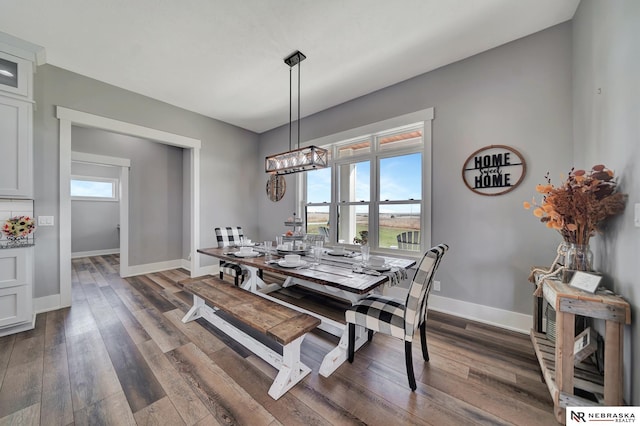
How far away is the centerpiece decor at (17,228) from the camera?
92.1 inches

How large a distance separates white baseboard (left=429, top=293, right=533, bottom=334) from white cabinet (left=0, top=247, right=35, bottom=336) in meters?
4.43

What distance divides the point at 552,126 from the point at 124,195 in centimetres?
632

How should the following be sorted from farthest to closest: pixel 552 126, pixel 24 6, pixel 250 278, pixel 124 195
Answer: pixel 124 195 → pixel 250 278 → pixel 552 126 → pixel 24 6

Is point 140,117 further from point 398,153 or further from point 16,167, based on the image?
point 398,153

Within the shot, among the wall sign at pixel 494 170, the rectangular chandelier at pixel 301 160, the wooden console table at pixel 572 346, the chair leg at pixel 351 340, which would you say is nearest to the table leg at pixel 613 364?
the wooden console table at pixel 572 346

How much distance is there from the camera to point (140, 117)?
357cm

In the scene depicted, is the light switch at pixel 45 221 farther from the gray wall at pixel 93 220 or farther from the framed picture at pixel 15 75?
the gray wall at pixel 93 220

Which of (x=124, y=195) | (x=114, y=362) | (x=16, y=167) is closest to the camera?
(x=114, y=362)

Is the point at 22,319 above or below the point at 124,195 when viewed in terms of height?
below

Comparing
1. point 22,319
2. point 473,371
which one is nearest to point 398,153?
point 473,371

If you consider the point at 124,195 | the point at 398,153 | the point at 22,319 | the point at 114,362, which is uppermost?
the point at 398,153

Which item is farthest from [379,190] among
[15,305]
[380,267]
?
[15,305]

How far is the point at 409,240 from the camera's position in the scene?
317cm

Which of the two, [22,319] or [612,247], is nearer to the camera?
[612,247]
